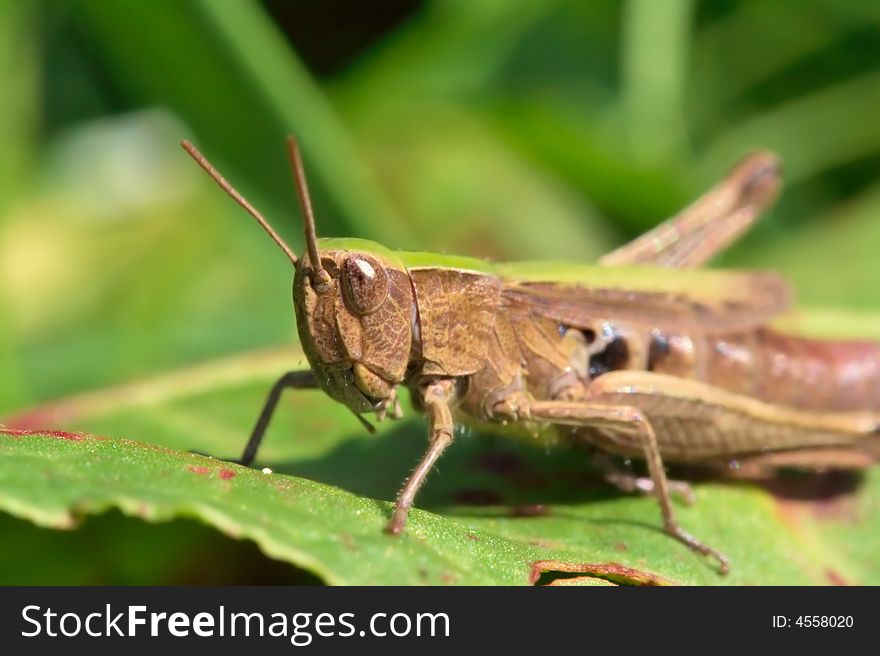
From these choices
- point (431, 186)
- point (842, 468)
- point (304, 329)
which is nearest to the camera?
point (304, 329)

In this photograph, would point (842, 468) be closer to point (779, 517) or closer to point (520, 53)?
point (779, 517)

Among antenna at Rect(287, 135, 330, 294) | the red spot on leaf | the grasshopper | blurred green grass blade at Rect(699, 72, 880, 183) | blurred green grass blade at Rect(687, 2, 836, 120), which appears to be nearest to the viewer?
antenna at Rect(287, 135, 330, 294)

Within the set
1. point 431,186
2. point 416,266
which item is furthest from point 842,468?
point 431,186

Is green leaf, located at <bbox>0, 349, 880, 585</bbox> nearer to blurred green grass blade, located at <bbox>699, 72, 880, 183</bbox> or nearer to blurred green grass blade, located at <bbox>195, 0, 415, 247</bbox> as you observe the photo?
blurred green grass blade, located at <bbox>195, 0, 415, 247</bbox>

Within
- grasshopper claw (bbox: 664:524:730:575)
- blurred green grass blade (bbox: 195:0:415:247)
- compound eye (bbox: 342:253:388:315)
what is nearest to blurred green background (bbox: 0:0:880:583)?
blurred green grass blade (bbox: 195:0:415:247)

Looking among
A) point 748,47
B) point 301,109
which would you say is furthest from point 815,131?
point 301,109
